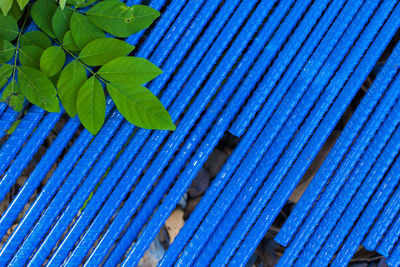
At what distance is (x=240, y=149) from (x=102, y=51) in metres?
0.35

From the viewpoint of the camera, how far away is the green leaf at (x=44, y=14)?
2.97 feet

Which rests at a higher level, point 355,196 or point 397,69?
point 397,69

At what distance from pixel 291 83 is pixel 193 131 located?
23cm

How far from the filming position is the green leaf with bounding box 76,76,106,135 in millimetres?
854

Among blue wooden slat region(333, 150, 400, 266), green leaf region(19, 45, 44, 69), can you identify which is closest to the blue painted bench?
Result: blue wooden slat region(333, 150, 400, 266)

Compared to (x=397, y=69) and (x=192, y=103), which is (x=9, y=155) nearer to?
(x=192, y=103)

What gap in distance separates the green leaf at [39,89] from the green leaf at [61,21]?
0.31ft

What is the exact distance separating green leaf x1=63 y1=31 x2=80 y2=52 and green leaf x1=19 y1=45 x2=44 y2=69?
0.06 metres

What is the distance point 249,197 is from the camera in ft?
3.01

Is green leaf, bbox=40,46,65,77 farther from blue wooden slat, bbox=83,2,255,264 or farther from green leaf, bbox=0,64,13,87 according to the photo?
blue wooden slat, bbox=83,2,255,264

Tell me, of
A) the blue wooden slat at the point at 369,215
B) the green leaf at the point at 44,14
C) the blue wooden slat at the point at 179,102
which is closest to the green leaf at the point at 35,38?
the green leaf at the point at 44,14

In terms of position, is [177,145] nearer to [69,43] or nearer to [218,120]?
[218,120]

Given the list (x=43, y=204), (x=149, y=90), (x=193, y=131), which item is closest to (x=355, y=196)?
(x=193, y=131)

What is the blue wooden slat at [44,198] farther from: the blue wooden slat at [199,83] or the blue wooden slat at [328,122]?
the blue wooden slat at [328,122]
